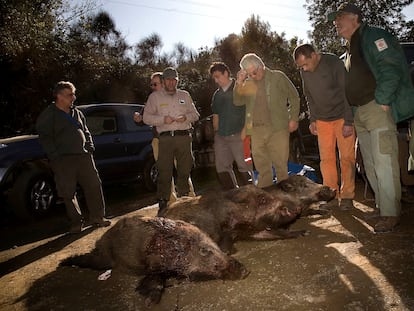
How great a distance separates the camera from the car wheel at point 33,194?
617 centimetres

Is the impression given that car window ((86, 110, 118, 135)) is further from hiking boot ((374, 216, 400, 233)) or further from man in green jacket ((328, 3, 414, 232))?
hiking boot ((374, 216, 400, 233))

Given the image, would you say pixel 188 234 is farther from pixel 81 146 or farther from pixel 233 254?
pixel 81 146

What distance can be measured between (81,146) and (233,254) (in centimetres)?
292

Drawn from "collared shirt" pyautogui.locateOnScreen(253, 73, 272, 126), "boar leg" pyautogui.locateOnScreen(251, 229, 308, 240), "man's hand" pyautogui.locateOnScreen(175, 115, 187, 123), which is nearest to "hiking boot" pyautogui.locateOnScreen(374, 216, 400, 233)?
"boar leg" pyautogui.locateOnScreen(251, 229, 308, 240)

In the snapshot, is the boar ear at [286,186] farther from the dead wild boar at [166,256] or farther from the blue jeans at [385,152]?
the dead wild boar at [166,256]

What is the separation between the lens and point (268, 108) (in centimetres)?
507

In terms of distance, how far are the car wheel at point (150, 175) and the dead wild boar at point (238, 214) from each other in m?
4.15

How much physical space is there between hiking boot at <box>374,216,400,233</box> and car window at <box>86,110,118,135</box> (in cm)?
571

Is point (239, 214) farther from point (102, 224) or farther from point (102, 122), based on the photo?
point (102, 122)

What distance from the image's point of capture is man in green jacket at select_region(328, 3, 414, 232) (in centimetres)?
352

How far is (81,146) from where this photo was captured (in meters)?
5.38

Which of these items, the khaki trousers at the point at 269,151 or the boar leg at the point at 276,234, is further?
the khaki trousers at the point at 269,151

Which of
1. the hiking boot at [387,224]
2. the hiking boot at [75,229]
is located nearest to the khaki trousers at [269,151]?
the hiking boot at [387,224]

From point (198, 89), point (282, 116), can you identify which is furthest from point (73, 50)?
point (282, 116)
